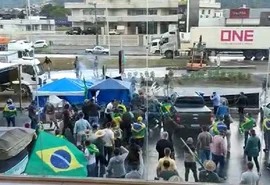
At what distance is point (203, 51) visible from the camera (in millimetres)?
25078

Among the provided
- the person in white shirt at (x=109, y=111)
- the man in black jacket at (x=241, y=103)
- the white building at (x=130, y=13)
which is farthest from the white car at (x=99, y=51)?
the person in white shirt at (x=109, y=111)

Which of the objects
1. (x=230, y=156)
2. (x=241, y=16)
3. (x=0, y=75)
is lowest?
(x=230, y=156)

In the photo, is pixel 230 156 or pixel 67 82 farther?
pixel 67 82

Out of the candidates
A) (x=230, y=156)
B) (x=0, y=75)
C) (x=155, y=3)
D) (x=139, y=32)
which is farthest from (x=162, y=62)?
(x=230, y=156)

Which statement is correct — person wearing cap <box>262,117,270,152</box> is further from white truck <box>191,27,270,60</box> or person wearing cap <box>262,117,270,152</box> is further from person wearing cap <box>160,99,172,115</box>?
white truck <box>191,27,270,60</box>

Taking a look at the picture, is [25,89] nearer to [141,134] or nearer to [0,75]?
[0,75]

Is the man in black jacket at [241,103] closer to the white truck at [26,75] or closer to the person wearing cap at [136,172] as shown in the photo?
the person wearing cap at [136,172]

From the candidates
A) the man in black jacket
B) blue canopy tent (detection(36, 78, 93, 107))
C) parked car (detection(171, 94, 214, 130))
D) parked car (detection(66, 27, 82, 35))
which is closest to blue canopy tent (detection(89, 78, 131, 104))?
blue canopy tent (detection(36, 78, 93, 107))

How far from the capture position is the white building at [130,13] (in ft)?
90.3

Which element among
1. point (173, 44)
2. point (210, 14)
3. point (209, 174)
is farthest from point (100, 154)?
point (210, 14)

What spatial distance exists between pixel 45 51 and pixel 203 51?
10.6 meters

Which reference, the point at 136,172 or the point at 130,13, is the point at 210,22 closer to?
the point at 130,13

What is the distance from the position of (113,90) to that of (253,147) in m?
4.27

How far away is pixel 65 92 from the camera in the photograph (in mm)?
10375
